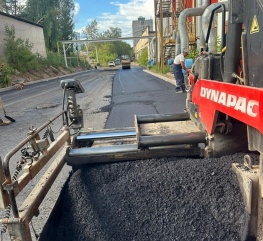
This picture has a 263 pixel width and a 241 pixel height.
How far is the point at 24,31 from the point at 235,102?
1480 inches

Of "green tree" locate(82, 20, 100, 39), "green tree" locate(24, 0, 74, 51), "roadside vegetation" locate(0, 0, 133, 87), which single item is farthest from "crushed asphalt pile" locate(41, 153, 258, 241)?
"green tree" locate(82, 20, 100, 39)

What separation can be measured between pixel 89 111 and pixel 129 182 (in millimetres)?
6032

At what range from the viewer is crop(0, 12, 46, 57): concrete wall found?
1112 inches

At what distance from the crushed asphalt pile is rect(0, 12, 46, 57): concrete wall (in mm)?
29020

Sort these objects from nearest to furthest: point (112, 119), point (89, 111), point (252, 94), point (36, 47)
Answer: point (252, 94), point (112, 119), point (89, 111), point (36, 47)

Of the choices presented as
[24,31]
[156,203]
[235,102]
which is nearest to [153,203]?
[156,203]

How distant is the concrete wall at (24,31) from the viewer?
92.6ft

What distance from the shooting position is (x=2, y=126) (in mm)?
7234

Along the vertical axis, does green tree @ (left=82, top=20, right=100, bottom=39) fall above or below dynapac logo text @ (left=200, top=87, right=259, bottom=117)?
above

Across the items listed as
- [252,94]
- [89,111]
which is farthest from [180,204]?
[89,111]

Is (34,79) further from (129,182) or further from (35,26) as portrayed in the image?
(129,182)

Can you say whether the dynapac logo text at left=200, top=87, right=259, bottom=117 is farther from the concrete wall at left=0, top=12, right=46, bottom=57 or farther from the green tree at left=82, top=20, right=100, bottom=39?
the green tree at left=82, top=20, right=100, bottom=39

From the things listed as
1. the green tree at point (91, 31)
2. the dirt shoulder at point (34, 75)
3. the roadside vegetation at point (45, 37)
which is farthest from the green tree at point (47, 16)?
the green tree at point (91, 31)

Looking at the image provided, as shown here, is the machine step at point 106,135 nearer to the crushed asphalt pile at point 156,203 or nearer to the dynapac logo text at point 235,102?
the crushed asphalt pile at point 156,203
